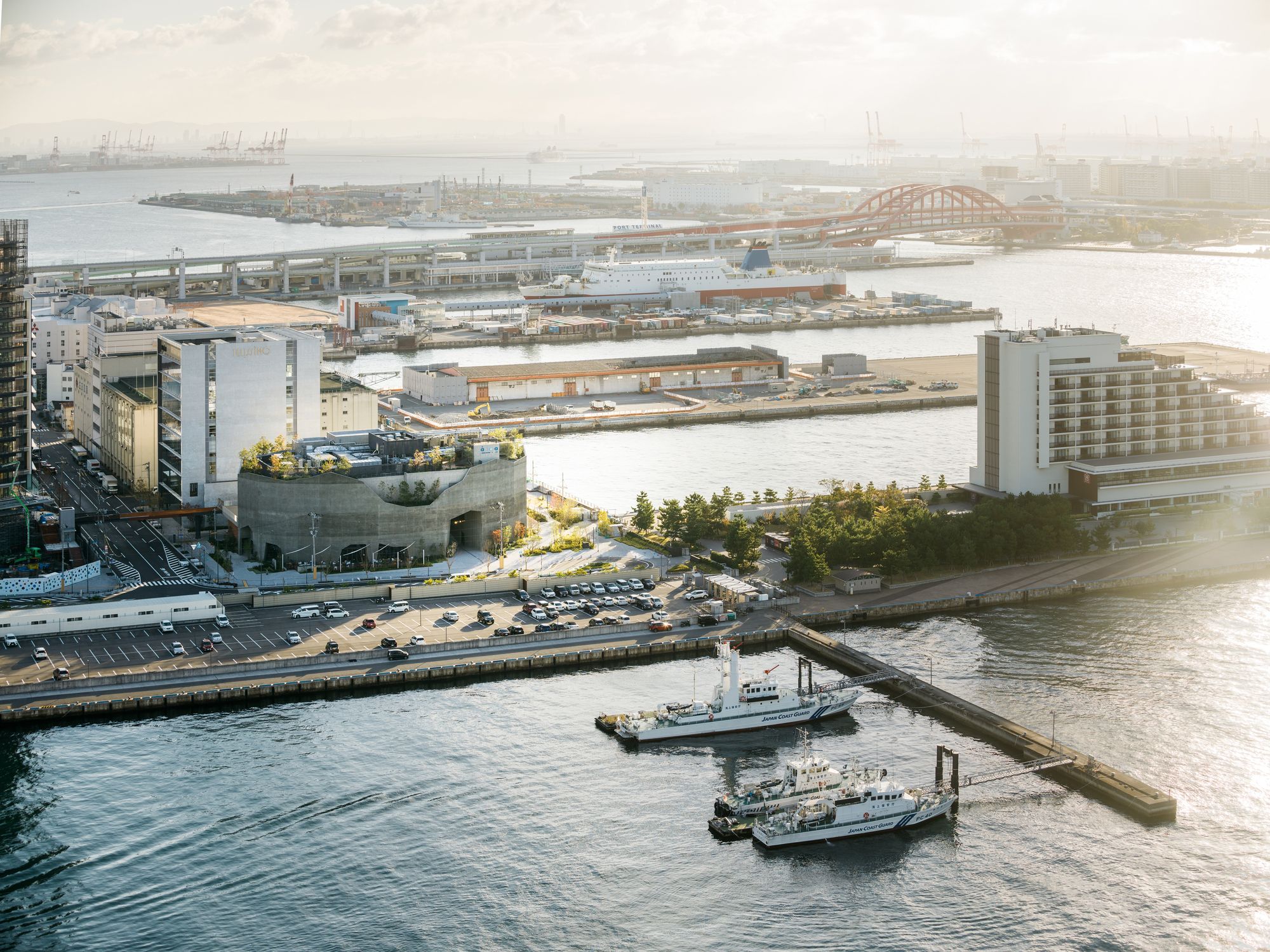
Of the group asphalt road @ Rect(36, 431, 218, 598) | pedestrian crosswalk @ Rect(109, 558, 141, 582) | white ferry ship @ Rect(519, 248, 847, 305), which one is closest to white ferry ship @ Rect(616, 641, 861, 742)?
asphalt road @ Rect(36, 431, 218, 598)

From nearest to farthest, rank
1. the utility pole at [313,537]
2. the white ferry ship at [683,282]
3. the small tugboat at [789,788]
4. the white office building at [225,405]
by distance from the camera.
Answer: the small tugboat at [789,788] → the utility pole at [313,537] → the white office building at [225,405] → the white ferry ship at [683,282]

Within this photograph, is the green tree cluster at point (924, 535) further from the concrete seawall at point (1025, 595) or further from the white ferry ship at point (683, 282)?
the white ferry ship at point (683, 282)

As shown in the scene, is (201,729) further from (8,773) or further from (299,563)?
(299,563)

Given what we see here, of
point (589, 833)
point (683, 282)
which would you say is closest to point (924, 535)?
point (589, 833)

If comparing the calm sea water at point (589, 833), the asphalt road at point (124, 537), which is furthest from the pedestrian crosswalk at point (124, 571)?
the calm sea water at point (589, 833)

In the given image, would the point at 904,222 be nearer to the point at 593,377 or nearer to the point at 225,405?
the point at 593,377
